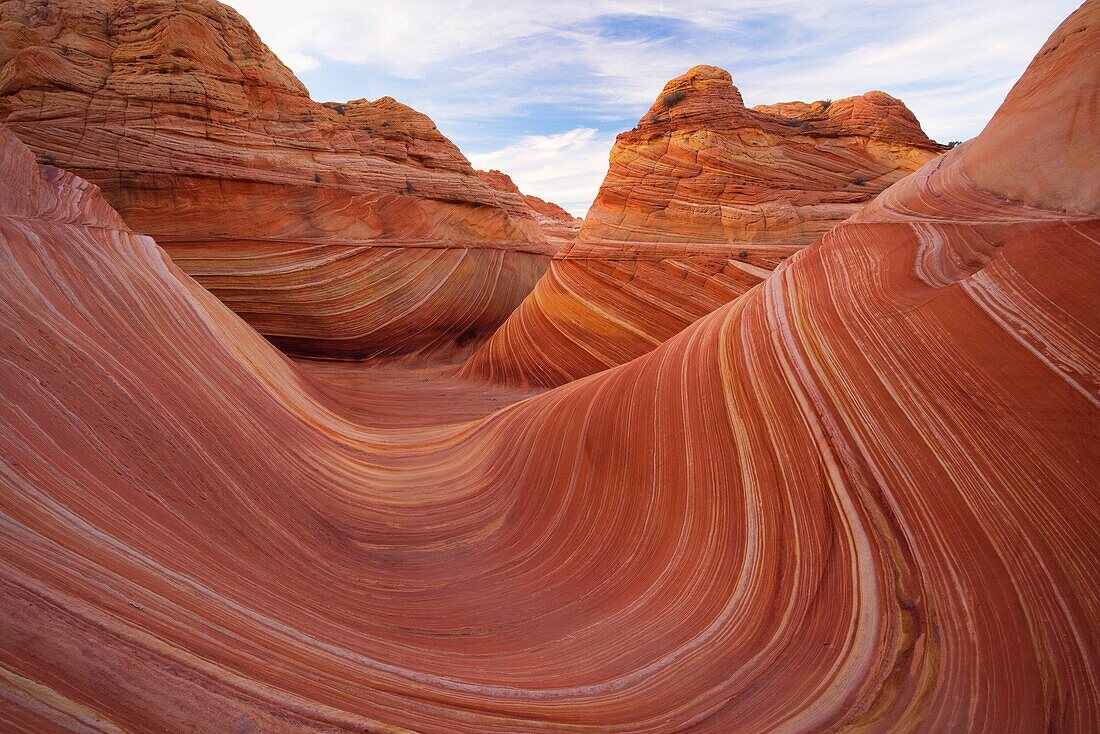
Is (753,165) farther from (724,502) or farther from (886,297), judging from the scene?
(724,502)

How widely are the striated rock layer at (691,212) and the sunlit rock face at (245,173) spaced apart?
83.2 inches

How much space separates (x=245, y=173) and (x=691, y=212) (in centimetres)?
643

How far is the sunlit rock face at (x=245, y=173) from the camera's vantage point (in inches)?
322

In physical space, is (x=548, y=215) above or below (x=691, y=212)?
above

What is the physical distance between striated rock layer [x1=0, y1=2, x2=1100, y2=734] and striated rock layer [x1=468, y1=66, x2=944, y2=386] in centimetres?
328

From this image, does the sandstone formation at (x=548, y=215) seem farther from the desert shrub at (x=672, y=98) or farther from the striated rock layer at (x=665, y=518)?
the striated rock layer at (x=665, y=518)

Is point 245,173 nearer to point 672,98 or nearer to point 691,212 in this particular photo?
point 672,98

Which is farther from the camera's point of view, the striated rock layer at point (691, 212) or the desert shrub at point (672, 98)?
the desert shrub at point (672, 98)

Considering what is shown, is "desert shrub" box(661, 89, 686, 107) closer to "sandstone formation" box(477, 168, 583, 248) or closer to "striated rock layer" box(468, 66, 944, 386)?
"striated rock layer" box(468, 66, 944, 386)

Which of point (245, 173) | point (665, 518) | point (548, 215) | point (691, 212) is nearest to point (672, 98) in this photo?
point (691, 212)

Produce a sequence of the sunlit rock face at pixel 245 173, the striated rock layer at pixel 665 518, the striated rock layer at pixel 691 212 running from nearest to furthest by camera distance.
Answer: the striated rock layer at pixel 665 518, the striated rock layer at pixel 691 212, the sunlit rock face at pixel 245 173

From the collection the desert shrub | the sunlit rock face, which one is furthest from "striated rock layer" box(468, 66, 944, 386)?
the sunlit rock face

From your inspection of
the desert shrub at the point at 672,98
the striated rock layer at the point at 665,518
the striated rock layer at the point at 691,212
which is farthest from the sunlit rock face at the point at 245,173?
the striated rock layer at the point at 665,518

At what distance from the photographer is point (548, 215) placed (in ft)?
95.7
